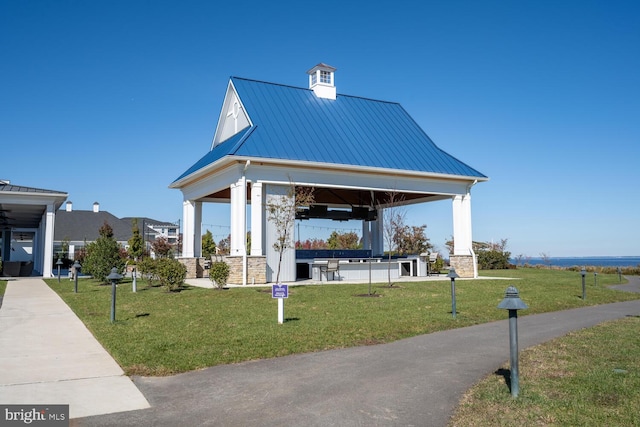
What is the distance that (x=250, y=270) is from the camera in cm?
1816

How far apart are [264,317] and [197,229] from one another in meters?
14.7

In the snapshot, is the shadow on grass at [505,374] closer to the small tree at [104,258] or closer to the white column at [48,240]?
the small tree at [104,258]

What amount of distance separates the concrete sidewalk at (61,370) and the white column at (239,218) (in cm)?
769

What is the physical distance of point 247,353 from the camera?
751cm

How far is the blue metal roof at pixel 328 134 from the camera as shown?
1962cm

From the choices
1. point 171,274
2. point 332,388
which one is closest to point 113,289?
point 171,274

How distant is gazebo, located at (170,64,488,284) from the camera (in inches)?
733

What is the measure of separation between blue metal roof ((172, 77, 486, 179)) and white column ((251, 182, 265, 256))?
1290 millimetres

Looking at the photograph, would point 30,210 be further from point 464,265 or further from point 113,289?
point 464,265

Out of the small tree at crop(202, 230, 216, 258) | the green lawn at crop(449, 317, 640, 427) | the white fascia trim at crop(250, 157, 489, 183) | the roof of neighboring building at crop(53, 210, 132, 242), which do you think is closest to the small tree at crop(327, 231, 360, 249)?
the small tree at crop(202, 230, 216, 258)

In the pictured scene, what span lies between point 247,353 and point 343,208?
23.6 m

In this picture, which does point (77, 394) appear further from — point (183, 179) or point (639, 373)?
point (183, 179)

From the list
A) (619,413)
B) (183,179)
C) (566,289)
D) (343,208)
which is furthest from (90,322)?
(343,208)

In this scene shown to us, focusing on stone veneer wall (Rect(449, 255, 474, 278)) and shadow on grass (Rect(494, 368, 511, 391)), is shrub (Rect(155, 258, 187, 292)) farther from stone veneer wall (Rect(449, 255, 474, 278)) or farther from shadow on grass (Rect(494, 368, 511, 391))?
stone veneer wall (Rect(449, 255, 474, 278))
